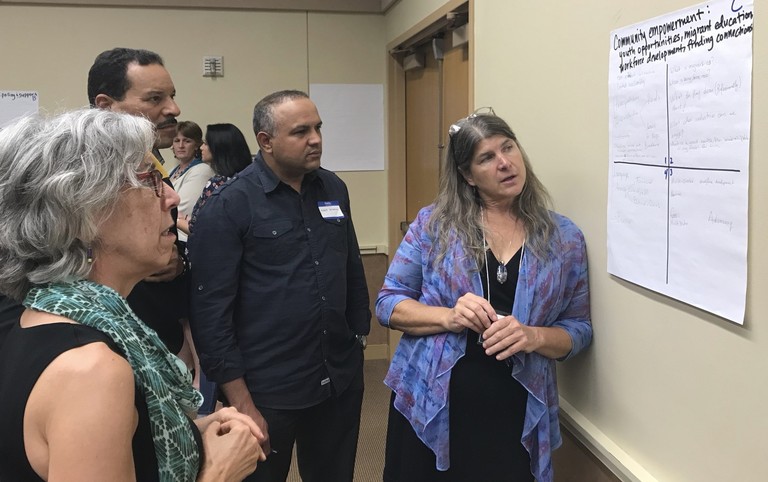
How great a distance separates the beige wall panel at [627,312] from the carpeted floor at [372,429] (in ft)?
4.37

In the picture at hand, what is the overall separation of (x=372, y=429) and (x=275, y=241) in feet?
6.10

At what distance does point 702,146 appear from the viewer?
1.15 meters

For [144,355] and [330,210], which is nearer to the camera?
[144,355]

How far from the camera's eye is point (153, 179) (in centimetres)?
98

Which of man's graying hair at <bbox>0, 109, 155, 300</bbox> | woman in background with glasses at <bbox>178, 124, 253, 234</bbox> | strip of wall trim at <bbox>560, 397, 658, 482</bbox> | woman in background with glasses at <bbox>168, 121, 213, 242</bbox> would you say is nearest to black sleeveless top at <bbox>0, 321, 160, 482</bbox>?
man's graying hair at <bbox>0, 109, 155, 300</bbox>

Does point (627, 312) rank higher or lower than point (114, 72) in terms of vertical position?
lower

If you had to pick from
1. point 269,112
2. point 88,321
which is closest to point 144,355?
point 88,321

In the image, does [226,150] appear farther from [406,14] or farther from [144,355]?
[144,355]

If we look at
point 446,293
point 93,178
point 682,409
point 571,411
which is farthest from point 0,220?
point 571,411

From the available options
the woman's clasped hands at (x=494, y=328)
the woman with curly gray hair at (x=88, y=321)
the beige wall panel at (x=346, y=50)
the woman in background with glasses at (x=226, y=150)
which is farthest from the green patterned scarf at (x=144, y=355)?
the beige wall panel at (x=346, y=50)

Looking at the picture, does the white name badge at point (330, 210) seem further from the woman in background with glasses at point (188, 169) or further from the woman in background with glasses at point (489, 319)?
the woman in background with glasses at point (188, 169)

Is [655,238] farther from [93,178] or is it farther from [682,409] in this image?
[93,178]

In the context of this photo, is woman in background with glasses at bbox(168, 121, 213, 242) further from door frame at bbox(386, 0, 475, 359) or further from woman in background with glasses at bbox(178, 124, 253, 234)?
door frame at bbox(386, 0, 475, 359)

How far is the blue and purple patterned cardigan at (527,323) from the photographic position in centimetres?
152
